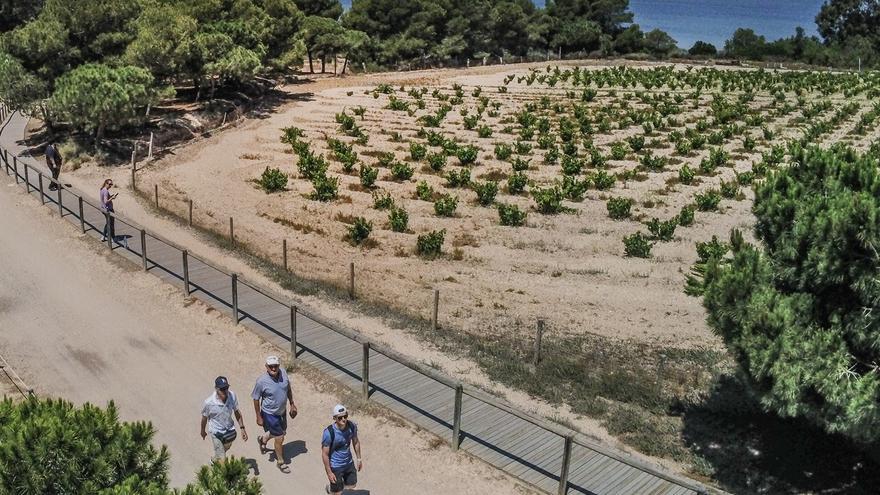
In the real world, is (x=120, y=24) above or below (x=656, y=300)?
above

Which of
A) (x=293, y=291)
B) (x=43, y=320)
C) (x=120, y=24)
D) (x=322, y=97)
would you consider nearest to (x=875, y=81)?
(x=322, y=97)

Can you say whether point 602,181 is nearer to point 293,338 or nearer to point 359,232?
point 359,232

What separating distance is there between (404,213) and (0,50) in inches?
749

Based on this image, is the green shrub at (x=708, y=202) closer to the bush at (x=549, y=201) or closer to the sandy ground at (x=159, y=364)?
the bush at (x=549, y=201)

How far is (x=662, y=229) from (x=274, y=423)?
1622 centimetres

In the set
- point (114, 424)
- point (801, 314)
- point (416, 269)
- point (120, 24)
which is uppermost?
point (120, 24)

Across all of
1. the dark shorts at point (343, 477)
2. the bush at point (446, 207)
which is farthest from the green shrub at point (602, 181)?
the dark shorts at point (343, 477)

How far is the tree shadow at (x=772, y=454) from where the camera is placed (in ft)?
34.7

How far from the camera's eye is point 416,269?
2058 cm

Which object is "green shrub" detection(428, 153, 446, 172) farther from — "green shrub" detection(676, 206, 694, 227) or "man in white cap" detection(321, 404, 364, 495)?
"man in white cap" detection(321, 404, 364, 495)

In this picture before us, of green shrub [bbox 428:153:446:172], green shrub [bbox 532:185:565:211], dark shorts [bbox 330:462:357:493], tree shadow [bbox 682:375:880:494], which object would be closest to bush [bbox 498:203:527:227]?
green shrub [bbox 532:185:565:211]

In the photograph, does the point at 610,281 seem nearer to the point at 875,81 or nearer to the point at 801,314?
the point at 801,314

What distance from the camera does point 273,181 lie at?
1129 inches

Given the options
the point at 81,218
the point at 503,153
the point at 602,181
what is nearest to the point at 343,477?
the point at 81,218
